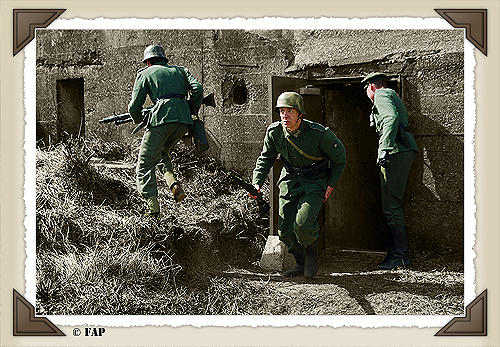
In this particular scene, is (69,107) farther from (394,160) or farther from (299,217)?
(394,160)

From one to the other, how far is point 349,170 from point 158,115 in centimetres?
327

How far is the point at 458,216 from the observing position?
23.5 feet

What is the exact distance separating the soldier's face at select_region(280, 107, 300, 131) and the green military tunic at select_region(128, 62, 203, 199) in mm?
807

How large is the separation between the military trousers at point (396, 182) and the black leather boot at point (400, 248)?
0.27 feet

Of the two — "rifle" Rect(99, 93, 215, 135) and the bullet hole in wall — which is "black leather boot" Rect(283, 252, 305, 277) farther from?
the bullet hole in wall

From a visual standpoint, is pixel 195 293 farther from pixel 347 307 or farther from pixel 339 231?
pixel 339 231

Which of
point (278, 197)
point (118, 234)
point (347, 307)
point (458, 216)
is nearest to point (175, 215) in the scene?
point (118, 234)

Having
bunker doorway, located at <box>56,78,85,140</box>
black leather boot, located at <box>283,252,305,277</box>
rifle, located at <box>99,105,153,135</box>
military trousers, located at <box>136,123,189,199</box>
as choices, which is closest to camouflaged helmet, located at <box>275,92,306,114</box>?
military trousers, located at <box>136,123,189,199</box>

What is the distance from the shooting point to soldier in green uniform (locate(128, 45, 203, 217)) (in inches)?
238

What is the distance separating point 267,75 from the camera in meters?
8.27

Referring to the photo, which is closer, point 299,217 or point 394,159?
point 299,217

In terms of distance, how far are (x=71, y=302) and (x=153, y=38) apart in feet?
14.1

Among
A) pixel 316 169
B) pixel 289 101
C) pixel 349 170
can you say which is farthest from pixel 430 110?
pixel 289 101

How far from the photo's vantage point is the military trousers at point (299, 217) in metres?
6.16
